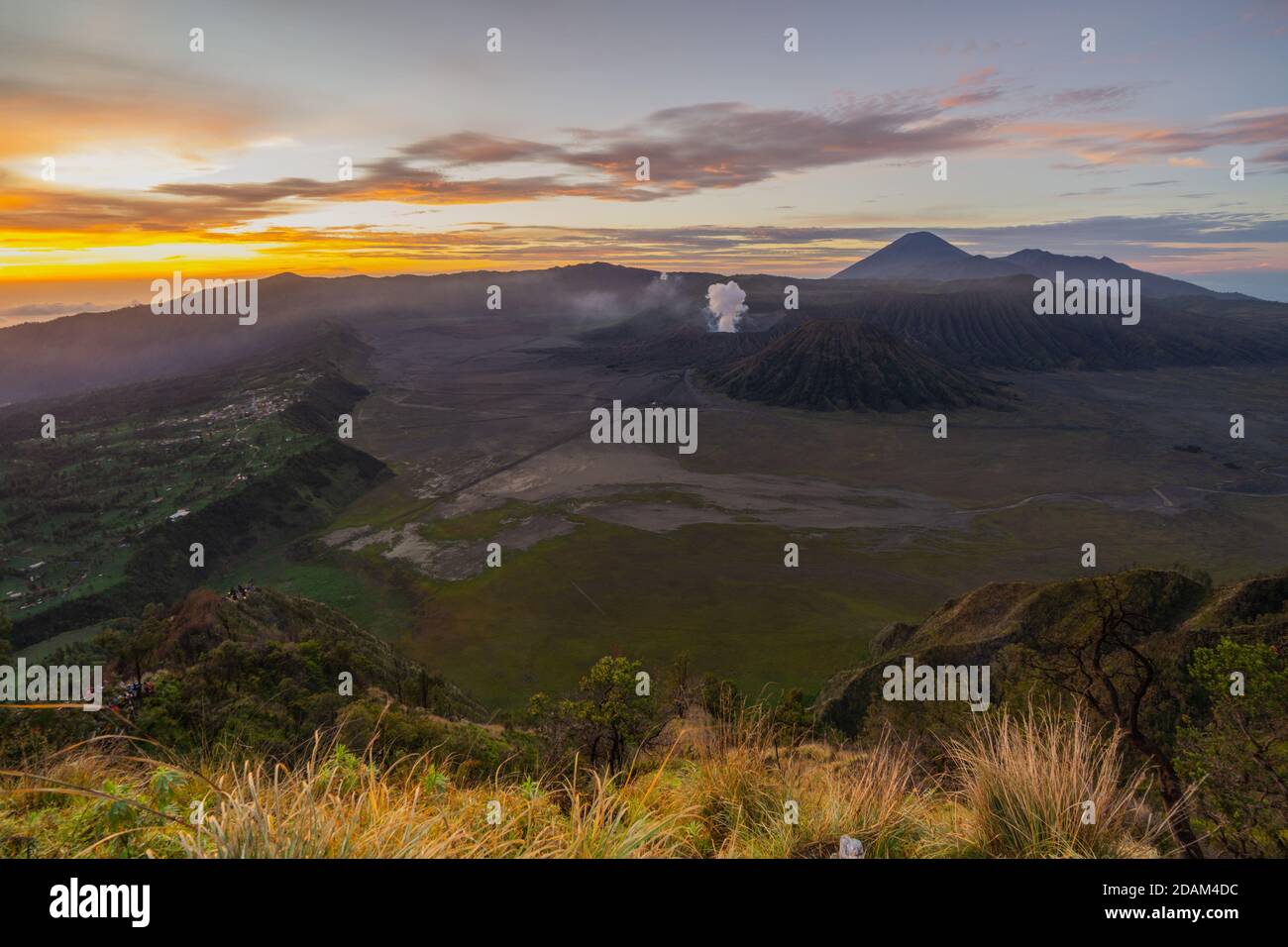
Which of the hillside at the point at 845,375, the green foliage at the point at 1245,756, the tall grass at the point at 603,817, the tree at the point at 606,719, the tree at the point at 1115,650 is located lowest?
the tree at the point at 606,719

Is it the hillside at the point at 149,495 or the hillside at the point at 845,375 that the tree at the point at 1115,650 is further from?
the hillside at the point at 845,375

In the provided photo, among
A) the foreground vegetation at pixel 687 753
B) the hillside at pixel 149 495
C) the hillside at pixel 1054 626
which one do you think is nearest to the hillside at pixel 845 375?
the hillside at pixel 149 495

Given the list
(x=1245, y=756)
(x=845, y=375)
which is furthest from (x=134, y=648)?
(x=845, y=375)

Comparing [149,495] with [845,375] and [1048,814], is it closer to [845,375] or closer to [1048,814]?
[1048,814]

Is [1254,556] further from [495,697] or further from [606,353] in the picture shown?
[606,353]

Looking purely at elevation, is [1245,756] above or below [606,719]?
above

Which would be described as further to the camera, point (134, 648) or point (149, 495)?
point (149, 495)

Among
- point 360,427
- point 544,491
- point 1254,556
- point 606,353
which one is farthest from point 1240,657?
point 606,353

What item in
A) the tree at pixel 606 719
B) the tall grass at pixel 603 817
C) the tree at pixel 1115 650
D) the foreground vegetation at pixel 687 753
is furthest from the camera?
the tree at pixel 1115 650

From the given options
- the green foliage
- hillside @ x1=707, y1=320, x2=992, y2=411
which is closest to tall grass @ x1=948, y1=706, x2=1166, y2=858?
the green foliage
